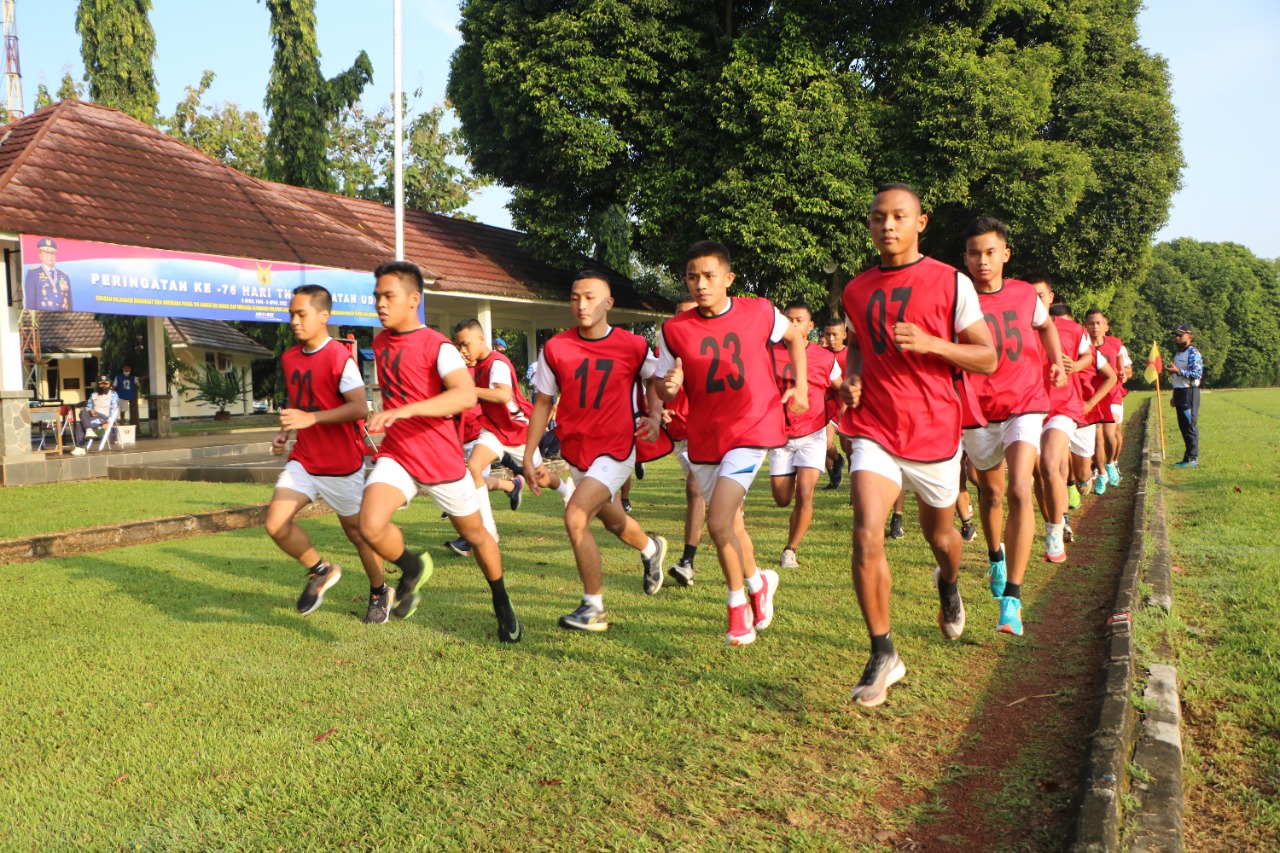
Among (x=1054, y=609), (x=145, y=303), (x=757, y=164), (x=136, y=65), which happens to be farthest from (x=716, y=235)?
(x=136, y=65)

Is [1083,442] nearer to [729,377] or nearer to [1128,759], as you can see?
[729,377]

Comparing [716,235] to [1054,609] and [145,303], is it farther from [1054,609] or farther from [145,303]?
[1054,609]

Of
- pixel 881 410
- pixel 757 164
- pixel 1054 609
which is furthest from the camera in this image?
pixel 757 164

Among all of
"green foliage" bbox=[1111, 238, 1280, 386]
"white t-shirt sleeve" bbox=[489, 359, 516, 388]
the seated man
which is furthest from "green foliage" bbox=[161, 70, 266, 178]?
"green foliage" bbox=[1111, 238, 1280, 386]

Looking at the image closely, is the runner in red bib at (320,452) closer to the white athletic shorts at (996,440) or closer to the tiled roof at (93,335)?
the white athletic shorts at (996,440)

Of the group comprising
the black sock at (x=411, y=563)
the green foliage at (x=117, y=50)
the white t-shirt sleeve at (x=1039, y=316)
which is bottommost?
the black sock at (x=411, y=563)

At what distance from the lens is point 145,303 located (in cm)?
1659

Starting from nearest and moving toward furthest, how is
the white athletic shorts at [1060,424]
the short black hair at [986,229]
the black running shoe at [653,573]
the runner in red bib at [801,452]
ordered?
1. the short black hair at [986,229]
2. the black running shoe at [653,573]
3. the white athletic shorts at [1060,424]
4. the runner in red bib at [801,452]

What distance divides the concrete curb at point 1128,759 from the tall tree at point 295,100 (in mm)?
33046

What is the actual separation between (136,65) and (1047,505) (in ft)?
115

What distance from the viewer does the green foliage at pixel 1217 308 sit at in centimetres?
7569

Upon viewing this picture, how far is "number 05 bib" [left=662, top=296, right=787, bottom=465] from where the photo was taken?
5.43 meters

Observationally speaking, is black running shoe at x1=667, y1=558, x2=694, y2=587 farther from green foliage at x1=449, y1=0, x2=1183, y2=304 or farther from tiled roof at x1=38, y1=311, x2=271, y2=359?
tiled roof at x1=38, y1=311, x2=271, y2=359

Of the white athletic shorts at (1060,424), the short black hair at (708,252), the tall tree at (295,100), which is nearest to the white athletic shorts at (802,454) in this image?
the white athletic shorts at (1060,424)
